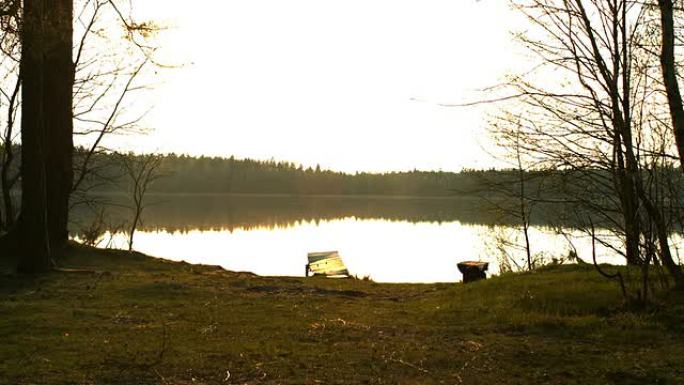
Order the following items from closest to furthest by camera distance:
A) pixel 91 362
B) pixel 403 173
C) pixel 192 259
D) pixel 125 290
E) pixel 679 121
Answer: pixel 91 362 < pixel 679 121 < pixel 125 290 < pixel 192 259 < pixel 403 173

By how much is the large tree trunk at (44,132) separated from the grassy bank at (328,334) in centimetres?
103

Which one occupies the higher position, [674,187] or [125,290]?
[674,187]

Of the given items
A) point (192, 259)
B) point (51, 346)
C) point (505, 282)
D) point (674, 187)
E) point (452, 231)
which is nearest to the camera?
point (51, 346)

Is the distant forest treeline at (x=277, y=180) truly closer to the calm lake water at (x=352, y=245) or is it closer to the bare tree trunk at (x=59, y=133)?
the calm lake water at (x=352, y=245)

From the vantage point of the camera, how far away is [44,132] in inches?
466

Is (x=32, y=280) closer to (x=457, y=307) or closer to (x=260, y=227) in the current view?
(x=457, y=307)

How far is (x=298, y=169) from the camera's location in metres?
168

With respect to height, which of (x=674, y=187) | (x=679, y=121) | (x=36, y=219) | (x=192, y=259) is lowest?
(x=192, y=259)

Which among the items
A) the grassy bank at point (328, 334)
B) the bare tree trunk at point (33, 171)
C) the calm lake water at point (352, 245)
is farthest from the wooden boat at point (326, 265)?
the bare tree trunk at point (33, 171)

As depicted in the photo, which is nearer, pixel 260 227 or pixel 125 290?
pixel 125 290

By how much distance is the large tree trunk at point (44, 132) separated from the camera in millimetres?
10719

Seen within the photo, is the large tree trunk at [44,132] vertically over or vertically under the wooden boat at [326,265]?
over

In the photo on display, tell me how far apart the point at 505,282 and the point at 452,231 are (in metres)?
32.5

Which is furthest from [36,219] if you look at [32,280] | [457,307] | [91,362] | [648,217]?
[648,217]
